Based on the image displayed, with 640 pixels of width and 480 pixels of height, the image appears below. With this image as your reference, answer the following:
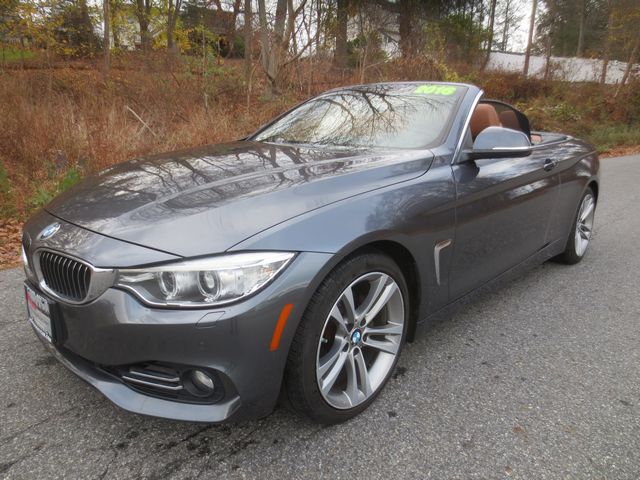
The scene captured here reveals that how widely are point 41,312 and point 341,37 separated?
12.7 meters

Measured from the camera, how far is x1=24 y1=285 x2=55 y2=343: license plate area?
1.78 meters

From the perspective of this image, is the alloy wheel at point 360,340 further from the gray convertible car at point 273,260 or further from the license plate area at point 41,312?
the license plate area at point 41,312

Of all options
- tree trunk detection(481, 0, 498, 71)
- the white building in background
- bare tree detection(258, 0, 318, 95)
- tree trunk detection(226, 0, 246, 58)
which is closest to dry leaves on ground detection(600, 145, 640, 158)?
the white building in background

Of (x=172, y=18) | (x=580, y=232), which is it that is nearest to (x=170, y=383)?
(x=580, y=232)

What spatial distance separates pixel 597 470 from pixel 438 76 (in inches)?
640

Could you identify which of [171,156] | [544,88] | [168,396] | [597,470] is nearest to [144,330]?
[168,396]

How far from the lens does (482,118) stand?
10.7 ft

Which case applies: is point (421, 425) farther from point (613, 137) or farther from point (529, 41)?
point (529, 41)

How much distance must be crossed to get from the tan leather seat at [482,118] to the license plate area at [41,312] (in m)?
2.65

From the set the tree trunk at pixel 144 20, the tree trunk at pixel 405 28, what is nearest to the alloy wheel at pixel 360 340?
the tree trunk at pixel 144 20

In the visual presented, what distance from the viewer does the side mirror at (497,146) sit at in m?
2.46

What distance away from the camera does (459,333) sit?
9.22 ft

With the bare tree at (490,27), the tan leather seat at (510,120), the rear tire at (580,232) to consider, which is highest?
the bare tree at (490,27)

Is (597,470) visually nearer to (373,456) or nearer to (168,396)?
(373,456)
